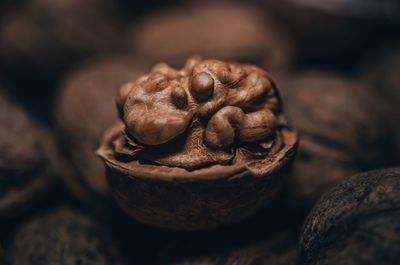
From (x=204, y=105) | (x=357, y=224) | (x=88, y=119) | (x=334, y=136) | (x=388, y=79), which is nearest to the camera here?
(x=357, y=224)

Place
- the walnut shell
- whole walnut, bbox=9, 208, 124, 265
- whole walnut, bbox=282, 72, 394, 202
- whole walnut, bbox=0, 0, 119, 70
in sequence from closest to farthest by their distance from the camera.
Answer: the walnut shell → whole walnut, bbox=9, 208, 124, 265 → whole walnut, bbox=282, 72, 394, 202 → whole walnut, bbox=0, 0, 119, 70

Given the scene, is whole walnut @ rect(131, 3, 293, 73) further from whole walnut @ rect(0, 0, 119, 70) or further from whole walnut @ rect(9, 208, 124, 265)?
whole walnut @ rect(9, 208, 124, 265)

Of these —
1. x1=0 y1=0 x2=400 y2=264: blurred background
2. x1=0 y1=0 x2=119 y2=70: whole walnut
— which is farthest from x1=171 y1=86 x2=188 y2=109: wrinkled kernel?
x1=0 y1=0 x2=119 y2=70: whole walnut


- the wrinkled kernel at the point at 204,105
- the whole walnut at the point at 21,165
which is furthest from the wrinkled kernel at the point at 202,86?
the whole walnut at the point at 21,165

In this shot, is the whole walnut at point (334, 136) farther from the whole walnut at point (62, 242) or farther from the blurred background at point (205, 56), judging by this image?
the whole walnut at point (62, 242)

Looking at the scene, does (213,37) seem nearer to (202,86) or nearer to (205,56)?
(205,56)

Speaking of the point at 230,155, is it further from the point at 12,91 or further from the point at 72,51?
the point at 12,91

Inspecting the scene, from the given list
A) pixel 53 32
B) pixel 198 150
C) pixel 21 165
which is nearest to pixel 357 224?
→ pixel 198 150
